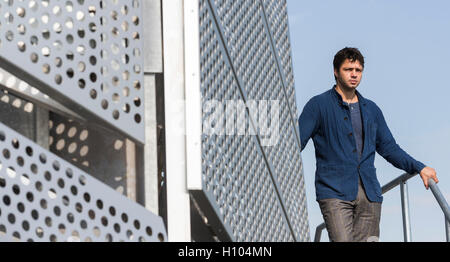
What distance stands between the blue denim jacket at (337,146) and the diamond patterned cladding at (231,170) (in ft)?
3.87

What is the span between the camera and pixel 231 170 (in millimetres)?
10547

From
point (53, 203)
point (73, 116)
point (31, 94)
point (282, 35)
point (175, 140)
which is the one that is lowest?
point (53, 203)

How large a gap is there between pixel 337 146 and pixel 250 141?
3.15 m

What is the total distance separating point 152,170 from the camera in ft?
29.8

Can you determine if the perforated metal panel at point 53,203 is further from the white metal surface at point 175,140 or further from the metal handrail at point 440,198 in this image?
the metal handrail at point 440,198

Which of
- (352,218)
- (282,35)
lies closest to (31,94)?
(352,218)

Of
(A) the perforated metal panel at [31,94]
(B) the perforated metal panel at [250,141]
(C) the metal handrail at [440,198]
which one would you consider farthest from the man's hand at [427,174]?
(A) the perforated metal panel at [31,94]

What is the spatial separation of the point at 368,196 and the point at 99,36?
2.31 metres

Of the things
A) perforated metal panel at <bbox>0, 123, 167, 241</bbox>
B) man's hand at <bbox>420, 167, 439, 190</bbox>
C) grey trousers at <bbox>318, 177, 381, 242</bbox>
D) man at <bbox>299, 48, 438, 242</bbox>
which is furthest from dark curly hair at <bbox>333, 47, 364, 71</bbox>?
perforated metal panel at <bbox>0, 123, 167, 241</bbox>

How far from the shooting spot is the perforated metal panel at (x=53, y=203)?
7.29m

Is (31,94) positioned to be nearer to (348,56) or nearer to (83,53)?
(83,53)

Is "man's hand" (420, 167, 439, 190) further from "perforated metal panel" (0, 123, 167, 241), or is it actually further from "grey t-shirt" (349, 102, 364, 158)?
"perforated metal panel" (0, 123, 167, 241)
